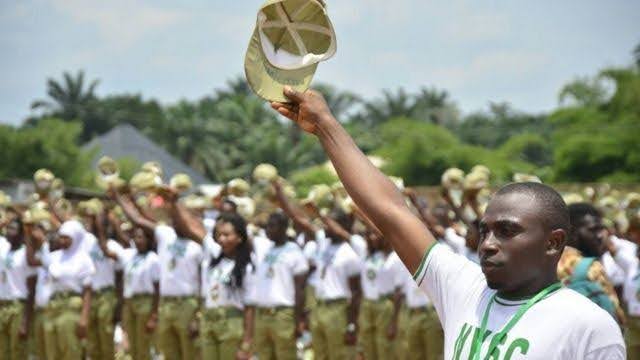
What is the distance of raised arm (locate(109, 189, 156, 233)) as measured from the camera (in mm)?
12375

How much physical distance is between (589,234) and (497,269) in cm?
426

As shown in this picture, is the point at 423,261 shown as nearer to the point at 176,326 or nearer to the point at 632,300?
the point at 632,300

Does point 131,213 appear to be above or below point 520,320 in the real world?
above

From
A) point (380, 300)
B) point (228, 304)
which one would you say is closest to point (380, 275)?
point (380, 300)

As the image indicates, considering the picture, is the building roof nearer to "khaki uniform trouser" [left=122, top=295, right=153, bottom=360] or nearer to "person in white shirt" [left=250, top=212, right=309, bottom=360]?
"khaki uniform trouser" [left=122, top=295, right=153, bottom=360]

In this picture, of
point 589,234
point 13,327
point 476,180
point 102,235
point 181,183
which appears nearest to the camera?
point 589,234

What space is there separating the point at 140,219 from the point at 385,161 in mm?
39605

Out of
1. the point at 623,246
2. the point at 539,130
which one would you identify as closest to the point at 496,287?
the point at 623,246

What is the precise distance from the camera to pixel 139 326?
42.1 ft

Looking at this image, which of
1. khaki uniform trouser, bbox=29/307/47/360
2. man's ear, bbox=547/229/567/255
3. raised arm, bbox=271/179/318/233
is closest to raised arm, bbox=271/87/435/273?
man's ear, bbox=547/229/567/255

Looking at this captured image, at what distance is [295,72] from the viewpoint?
3.19 meters

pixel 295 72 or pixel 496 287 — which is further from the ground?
pixel 295 72

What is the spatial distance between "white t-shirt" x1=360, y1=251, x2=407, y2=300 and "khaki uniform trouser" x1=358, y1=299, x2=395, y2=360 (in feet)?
0.50

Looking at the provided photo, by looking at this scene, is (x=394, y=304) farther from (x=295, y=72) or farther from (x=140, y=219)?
(x=295, y=72)
